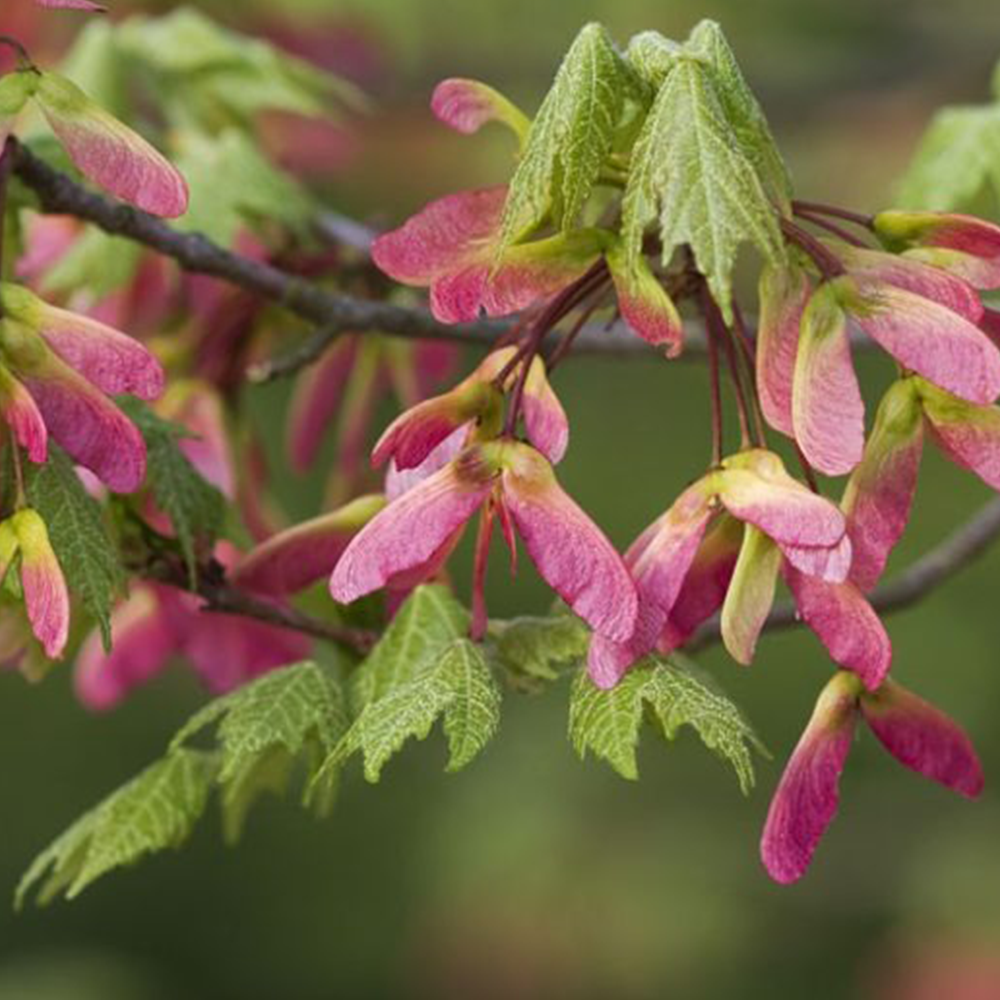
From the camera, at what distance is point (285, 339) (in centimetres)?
241

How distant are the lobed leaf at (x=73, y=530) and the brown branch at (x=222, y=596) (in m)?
0.25

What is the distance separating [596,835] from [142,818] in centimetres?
543

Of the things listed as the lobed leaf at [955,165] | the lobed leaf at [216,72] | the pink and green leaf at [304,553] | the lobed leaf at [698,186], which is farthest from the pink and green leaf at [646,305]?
the lobed leaf at [216,72]

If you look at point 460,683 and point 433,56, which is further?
point 433,56

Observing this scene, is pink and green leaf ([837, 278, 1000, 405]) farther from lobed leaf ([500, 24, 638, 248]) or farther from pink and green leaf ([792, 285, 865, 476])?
lobed leaf ([500, 24, 638, 248])

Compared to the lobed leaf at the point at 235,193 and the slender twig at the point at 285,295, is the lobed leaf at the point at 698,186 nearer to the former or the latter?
the slender twig at the point at 285,295

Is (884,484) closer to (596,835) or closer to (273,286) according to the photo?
(273,286)

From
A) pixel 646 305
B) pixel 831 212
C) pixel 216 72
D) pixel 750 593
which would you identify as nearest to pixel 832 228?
pixel 831 212

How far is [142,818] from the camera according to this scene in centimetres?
180

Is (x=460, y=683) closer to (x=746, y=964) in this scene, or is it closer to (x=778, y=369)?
(x=778, y=369)

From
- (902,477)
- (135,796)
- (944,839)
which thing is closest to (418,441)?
(902,477)

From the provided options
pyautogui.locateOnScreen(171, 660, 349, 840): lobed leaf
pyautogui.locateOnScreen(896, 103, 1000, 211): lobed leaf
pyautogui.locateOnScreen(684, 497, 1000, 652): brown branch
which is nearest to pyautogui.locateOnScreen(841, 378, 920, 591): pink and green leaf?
pyautogui.locateOnScreen(171, 660, 349, 840): lobed leaf

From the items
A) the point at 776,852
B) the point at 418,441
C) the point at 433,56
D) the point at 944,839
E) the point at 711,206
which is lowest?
the point at 944,839

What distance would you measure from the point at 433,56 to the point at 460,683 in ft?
11.6
